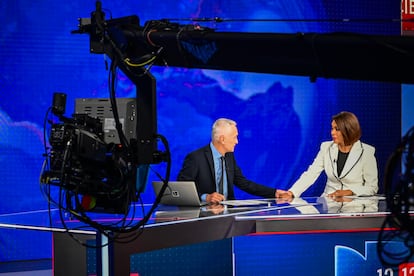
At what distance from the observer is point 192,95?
7.32 metres

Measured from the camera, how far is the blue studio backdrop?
690 cm

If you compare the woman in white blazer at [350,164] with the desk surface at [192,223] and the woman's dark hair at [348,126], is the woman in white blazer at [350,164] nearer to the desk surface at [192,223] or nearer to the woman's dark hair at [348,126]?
the woman's dark hair at [348,126]

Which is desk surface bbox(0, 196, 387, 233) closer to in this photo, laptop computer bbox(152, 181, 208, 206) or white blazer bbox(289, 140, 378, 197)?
laptop computer bbox(152, 181, 208, 206)

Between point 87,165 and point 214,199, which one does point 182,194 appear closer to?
point 214,199

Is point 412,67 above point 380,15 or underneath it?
underneath

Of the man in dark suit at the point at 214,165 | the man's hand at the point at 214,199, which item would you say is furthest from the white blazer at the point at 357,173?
the man's hand at the point at 214,199

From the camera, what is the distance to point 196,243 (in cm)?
419

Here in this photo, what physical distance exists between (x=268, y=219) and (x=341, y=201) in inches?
33.3

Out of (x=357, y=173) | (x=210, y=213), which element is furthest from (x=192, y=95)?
(x=210, y=213)

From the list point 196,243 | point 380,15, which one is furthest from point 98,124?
point 380,15

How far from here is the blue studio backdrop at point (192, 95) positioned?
22.6ft

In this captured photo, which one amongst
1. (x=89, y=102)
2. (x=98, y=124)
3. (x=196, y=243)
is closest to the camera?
(x=98, y=124)

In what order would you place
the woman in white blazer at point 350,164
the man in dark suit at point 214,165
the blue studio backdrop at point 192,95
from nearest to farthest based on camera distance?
1. the man in dark suit at point 214,165
2. the woman in white blazer at point 350,164
3. the blue studio backdrop at point 192,95

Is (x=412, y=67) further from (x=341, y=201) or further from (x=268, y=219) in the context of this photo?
(x=341, y=201)
